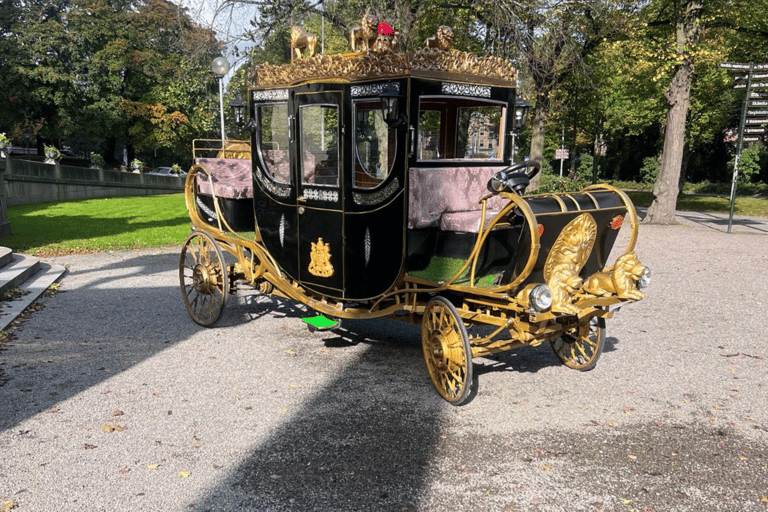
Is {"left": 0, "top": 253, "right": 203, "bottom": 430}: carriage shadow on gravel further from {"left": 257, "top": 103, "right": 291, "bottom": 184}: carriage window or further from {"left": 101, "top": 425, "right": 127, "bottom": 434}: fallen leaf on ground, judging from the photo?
{"left": 257, "top": 103, "right": 291, "bottom": 184}: carriage window

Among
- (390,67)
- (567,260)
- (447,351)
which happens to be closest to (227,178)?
(390,67)

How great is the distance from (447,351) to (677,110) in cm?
1556

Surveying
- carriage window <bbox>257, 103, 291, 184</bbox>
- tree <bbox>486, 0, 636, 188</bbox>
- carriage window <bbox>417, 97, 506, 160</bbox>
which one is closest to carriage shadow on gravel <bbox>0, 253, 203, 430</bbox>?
carriage window <bbox>257, 103, 291, 184</bbox>

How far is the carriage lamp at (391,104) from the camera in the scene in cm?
539

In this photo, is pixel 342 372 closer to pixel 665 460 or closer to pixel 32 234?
pixel 665 460

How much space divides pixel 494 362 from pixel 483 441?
1.96 m

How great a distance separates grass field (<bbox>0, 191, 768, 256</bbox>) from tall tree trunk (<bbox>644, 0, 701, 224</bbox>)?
6.97 meters

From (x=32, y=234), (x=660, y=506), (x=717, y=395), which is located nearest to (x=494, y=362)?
(x=717, y=395)

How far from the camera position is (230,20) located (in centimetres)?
1510

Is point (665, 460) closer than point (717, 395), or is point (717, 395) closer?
point (665, 460)

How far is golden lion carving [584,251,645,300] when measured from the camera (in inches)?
211

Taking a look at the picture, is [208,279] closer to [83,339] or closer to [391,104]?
[83,339]

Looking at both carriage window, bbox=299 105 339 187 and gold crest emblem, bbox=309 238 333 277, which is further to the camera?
gold crest emblem, bbox=309 238 333 277

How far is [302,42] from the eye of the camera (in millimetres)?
6785
